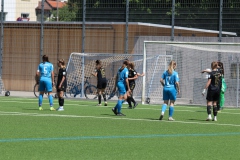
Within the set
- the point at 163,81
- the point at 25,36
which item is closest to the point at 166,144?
the point at 163,81

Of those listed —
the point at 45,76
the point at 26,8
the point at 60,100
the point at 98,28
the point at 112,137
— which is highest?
the point at 26,8

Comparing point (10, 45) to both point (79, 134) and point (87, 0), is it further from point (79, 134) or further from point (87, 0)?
point (79, 134)

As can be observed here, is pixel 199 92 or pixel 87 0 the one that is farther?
pixel 87 0

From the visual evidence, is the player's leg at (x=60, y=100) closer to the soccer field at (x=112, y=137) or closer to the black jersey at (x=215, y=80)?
the soccer field at (x=112, y=137)

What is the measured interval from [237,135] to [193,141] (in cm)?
217

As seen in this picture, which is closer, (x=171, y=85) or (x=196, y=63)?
(x=171, y=85)

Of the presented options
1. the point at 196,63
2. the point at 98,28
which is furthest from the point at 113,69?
the point at 196,63

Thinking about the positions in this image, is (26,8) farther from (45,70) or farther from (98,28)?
(45,70)

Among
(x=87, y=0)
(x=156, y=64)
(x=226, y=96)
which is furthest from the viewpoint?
(x=87, y=0)

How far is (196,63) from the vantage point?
1325 inches

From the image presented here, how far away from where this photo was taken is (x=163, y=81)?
22.0 meters

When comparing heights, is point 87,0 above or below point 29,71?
above

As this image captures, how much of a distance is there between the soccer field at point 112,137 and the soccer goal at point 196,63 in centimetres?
853

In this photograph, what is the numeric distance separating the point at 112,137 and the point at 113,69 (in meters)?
21.8
